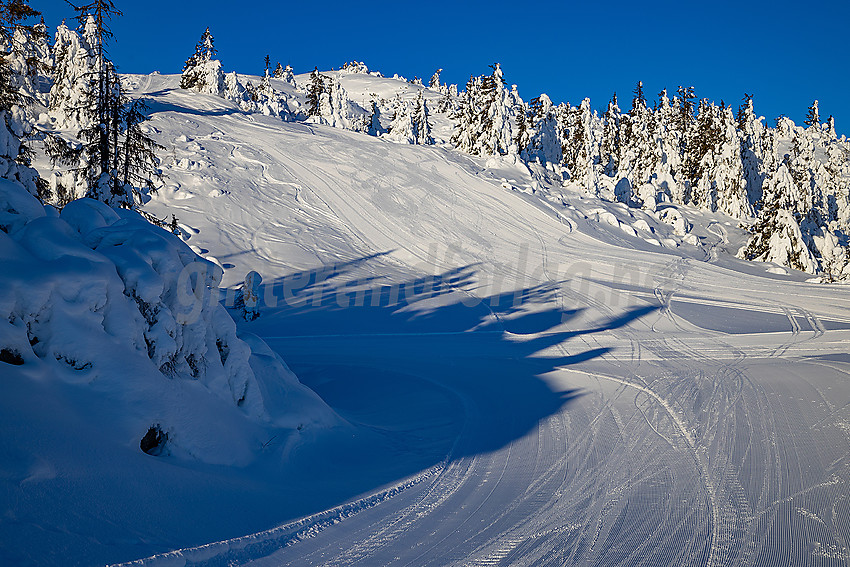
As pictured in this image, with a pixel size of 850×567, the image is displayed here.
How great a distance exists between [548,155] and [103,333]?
41523 mm

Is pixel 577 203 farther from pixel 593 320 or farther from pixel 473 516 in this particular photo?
pixel 473 516

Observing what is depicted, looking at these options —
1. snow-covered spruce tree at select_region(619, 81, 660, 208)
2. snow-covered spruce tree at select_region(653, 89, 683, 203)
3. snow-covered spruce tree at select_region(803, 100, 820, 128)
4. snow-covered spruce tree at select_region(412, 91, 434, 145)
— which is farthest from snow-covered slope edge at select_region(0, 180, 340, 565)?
snow-covered spruce tree at select_region(803, 100, 820, 128)

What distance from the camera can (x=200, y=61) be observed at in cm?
4659

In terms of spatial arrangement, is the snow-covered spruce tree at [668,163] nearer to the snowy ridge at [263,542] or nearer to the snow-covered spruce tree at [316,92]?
the snow-covered spruce tree at [316,92]

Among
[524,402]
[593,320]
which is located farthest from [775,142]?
[524,402]

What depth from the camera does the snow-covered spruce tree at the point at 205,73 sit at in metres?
44.3

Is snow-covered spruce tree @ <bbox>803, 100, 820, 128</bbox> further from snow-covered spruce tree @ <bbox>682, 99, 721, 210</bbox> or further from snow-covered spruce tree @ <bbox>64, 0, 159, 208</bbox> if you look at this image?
snow-covered spruce tree @ <bbox>64, 0, 159, 208</bbox>

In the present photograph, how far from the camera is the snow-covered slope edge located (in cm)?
356

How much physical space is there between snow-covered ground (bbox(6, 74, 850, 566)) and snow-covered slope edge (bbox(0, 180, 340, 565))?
3cm

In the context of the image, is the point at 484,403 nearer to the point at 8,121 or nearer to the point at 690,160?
the point at 8,121

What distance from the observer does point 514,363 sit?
12.2 m

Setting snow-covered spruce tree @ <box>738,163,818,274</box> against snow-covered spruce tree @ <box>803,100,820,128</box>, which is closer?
snow-covered spruce tree @ <box>738,163,818,274</box>

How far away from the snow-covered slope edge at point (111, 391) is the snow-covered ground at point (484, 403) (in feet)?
0.09

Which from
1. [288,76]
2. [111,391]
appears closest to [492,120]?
[111,391]
